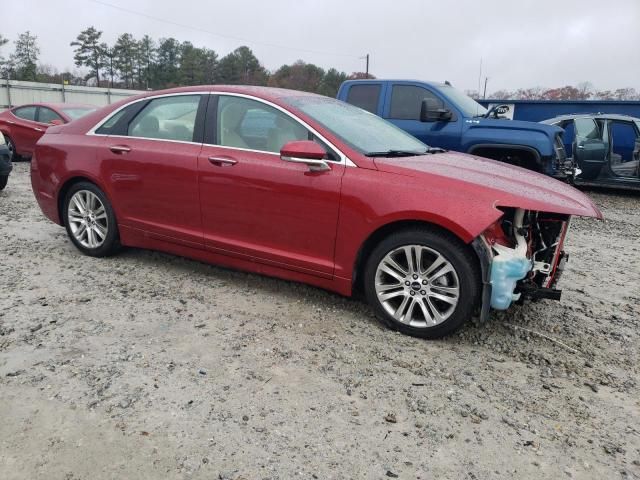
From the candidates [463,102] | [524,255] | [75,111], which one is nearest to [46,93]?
[75,111]

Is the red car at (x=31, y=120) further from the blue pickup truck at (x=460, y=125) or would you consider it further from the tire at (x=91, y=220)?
the tire at (x=91, y=220)

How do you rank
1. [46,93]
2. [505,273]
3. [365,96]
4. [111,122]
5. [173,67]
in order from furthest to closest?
1. [173,67]
2. [46,93]
3. [365,96]
4. [111,122]
5. [505,273]

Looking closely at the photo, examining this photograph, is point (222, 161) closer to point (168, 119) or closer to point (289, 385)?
point (168, 119)

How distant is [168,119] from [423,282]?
8.48 ft

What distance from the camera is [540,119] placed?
13969 millimetres

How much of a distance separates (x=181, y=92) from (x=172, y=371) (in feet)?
8.30

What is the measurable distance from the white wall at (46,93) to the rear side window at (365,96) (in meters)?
16.6

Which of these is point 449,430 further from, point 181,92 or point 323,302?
point 181,92

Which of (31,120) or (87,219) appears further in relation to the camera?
(31,120)

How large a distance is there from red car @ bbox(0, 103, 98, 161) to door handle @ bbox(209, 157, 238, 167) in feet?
27.8

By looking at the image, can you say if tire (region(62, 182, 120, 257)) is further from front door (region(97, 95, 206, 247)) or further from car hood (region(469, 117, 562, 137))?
car hood (region(469, 117, 562, 137))

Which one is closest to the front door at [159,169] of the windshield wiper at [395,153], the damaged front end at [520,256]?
the windshield wiper at [395,153]

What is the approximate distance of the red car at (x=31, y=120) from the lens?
11.3m

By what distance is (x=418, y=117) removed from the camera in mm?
7930
